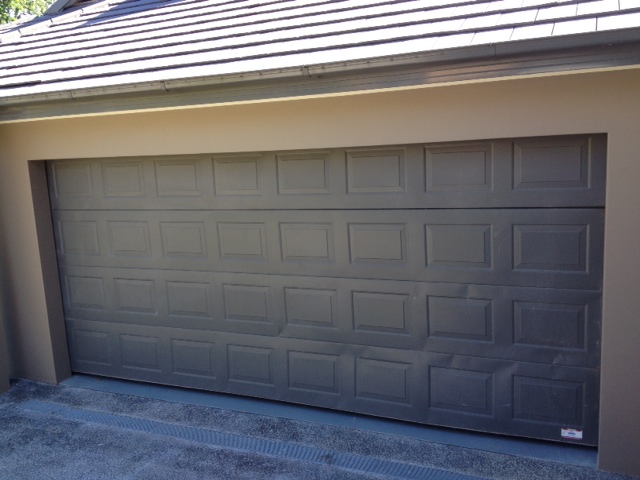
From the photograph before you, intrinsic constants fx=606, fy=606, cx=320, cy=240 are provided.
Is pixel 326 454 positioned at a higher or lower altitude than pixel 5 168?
lower

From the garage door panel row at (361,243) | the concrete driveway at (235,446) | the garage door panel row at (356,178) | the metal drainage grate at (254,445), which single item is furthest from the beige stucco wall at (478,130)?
the metal drainage grate at (254,445)

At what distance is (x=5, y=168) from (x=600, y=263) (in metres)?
5.46

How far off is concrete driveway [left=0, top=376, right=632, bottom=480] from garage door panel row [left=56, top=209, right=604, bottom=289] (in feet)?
4.12

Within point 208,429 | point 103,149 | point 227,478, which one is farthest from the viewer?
A: point 103,149

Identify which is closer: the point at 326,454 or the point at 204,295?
the point at 326,454

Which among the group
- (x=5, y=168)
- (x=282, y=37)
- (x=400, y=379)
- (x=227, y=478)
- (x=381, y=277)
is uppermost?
(x=282, y=37)

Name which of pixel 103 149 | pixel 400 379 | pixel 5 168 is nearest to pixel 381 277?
pixel 400 379

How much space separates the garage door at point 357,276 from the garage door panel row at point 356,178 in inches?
0.5

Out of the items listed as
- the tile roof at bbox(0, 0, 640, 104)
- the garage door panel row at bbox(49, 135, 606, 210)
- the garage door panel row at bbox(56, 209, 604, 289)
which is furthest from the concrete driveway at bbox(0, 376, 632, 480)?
the tile roof at bbox(0, 0, 640, 104)

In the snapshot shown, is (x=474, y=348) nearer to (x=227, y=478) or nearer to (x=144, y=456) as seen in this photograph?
(x=227, y=478)

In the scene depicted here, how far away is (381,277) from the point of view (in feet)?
16.1

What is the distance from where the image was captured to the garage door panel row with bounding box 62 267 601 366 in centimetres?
439

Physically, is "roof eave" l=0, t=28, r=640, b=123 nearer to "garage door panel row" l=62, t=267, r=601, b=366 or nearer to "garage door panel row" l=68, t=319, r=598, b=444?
"garage door panel row" l=62, t=267, r=601, b=366

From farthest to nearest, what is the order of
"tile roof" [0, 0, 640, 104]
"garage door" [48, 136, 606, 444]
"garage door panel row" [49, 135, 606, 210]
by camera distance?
"garage door" [48, 136, 606, 444] → "garage door panel row" [49, 135, 606, 210] → "tile roof" [0, 0, 640, 104]
